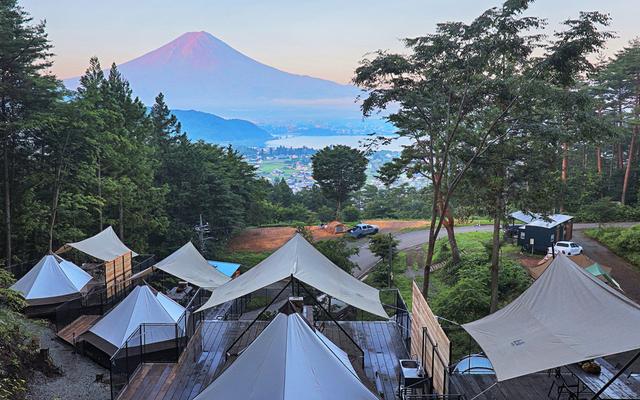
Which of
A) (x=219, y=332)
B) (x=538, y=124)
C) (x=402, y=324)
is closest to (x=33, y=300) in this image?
(x=219, y=332)

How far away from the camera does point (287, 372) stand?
17.8 feet

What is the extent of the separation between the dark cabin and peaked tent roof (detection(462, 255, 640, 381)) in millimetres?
16357

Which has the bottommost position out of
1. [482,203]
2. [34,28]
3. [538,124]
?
[482,203]

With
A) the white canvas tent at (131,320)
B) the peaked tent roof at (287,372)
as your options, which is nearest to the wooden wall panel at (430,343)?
the peaked tent roof at (287,372)

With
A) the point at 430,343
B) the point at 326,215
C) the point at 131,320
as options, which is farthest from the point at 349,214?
the point at 430,343

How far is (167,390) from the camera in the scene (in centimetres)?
743

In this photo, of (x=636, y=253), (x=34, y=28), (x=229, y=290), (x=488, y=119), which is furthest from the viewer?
(x=636, y=253)

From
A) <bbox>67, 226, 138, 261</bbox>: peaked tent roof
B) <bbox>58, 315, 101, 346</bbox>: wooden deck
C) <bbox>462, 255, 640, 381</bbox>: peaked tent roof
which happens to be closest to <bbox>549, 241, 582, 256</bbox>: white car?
<bbox>462, 255, 640, 381</bbox>: peaked tent roof

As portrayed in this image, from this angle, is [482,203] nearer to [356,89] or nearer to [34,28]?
[356,89]

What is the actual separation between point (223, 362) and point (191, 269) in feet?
27.6

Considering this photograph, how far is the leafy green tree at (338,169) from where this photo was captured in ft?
136

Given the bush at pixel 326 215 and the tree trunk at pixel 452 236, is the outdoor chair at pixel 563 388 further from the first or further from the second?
the bush at pixel 326 215

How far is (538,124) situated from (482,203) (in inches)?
141

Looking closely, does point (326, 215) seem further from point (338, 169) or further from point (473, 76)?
point (473, 76)
